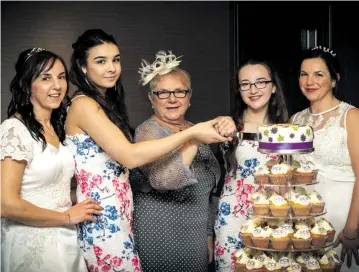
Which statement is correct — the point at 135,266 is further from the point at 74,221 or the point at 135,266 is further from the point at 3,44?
the point at 3,44

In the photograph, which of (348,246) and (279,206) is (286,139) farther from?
(348,246)

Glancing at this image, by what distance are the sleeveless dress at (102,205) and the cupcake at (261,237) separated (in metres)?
0.53

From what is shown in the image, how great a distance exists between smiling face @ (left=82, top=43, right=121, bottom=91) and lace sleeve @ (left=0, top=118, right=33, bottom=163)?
41 centimetres

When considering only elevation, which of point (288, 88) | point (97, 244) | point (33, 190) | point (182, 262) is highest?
point (288, 88)

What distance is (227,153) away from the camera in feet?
9.50

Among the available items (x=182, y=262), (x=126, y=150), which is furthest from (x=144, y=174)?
(x=182, y=262)

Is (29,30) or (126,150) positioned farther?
(29,30)

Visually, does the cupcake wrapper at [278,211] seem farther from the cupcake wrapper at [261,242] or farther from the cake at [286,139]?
the cake at [286,139]

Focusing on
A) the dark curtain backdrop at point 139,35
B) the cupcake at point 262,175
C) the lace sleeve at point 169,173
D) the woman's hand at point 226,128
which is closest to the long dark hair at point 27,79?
the lace sleeve at point 169,173

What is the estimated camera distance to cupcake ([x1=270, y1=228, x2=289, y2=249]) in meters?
2.30

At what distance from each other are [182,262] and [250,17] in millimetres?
2666

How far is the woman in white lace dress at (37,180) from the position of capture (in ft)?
7.03

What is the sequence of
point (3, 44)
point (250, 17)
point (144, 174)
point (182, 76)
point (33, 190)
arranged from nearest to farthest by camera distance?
point (33, 190) < point (144, 174) < point (182, 76) < point (3, 44) < point (250, 17)

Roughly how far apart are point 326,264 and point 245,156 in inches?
26.0
